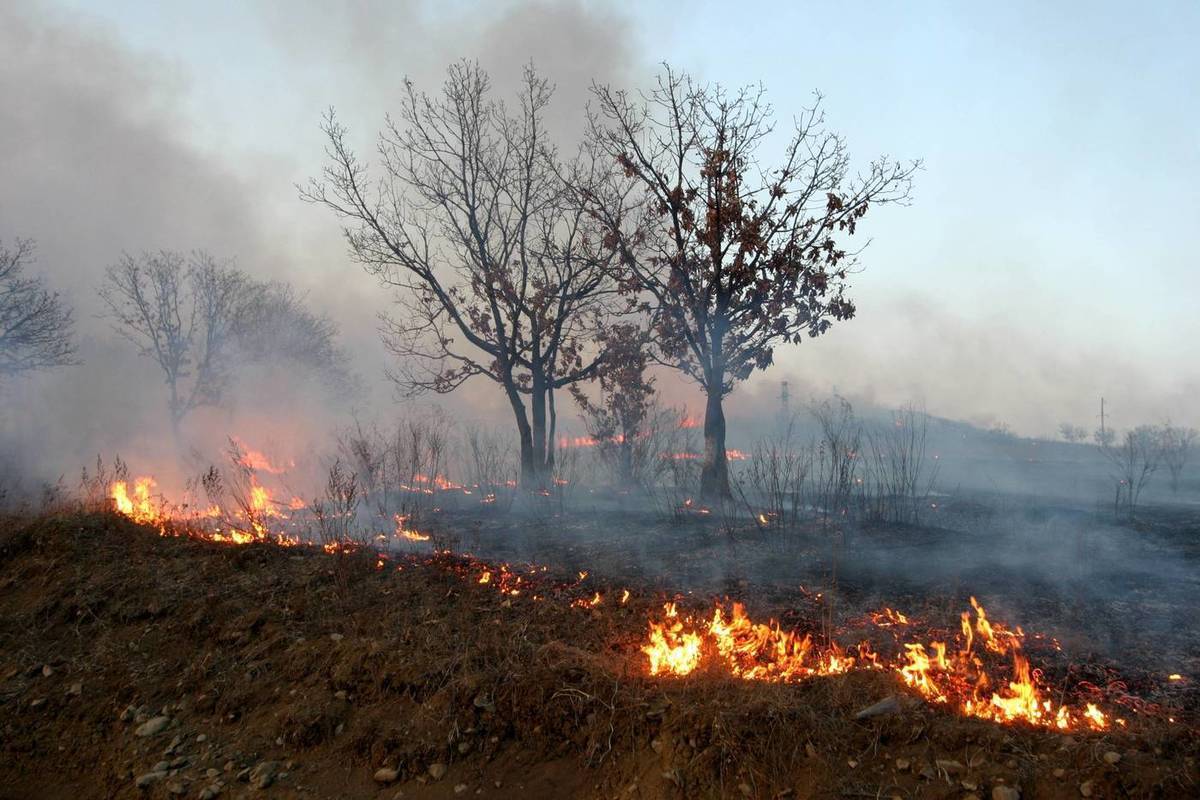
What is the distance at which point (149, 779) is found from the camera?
4410 mm

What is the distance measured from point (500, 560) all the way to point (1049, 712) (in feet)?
19.3

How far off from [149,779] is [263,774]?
0.83m

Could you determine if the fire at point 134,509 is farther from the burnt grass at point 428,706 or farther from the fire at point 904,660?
the fire at point 904,660

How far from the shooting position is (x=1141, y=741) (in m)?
3.40

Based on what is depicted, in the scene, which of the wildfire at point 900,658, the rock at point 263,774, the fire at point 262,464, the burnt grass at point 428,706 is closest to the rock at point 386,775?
the burnt grass at point 428,706

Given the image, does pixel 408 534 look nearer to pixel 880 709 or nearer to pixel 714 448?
pixel 714 448

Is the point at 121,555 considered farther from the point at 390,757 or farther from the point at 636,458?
the point at 636,458

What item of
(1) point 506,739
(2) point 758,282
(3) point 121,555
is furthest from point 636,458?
(1) point 506,739

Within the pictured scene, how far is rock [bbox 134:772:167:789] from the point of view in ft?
14.4

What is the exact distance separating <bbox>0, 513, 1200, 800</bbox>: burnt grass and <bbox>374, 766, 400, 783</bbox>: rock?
29 millimetres

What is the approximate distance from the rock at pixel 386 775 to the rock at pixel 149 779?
1527mm

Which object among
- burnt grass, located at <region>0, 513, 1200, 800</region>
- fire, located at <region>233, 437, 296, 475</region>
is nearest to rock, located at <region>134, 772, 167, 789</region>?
burnt grass, located at <region>0, 513, 1200, 800</region>

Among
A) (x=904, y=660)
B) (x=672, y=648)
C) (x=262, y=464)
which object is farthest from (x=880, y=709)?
(x=262, y=464)

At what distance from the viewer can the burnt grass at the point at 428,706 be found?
3619mm
